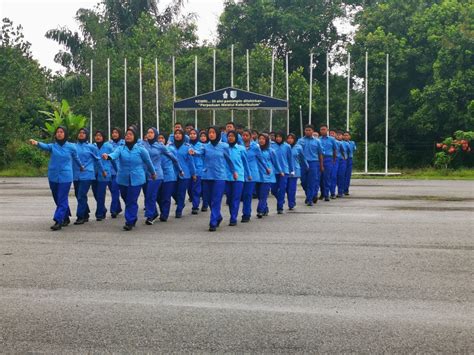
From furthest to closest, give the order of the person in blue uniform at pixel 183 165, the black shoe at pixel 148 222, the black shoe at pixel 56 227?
the person in blue uniform at pixel 183 165
the black shoe at pixel 148 222
the black shoe at pixel 56 227

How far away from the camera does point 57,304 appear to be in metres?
7.11

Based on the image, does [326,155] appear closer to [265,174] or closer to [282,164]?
[282,164]

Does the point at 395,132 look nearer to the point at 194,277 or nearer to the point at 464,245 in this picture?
the point at 464,245

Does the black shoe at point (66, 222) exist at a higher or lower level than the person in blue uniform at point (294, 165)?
lower

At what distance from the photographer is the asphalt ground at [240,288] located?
233 inches

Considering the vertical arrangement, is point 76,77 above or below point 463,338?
above

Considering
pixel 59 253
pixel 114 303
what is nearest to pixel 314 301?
pixel 114 303

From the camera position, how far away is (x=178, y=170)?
15.6m

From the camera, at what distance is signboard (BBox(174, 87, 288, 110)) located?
27.9 metres

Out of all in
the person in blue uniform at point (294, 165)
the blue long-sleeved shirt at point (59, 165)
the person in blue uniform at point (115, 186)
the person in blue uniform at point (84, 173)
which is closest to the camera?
the blue long-sleeved shirt at point (59, 165)

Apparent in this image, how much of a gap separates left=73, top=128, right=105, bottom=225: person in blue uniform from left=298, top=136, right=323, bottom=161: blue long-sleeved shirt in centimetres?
571

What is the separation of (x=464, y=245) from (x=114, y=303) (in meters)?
5.87

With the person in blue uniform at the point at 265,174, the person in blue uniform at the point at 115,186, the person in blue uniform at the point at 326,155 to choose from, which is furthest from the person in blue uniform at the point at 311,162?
the person in blue uniform at the point at 115,186

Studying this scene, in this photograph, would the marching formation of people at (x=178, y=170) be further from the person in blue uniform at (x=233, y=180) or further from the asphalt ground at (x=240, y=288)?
the asphalt ground at (x=240, y=288)
